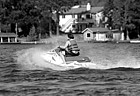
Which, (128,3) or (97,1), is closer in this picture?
(128,3)

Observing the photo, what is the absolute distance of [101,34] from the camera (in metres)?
97.8

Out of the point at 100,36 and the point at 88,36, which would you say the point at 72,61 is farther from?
the point at 88,36

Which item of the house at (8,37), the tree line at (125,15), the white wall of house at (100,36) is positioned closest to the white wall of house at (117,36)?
the tree line at (125,15)

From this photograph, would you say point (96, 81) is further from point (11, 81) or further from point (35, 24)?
point (35, 24)

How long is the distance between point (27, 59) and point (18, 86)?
12938mm

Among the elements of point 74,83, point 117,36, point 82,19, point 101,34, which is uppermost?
point 82,19

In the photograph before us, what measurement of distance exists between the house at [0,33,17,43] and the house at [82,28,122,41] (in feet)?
55.6

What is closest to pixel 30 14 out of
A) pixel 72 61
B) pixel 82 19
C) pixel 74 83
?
pixel 82 19

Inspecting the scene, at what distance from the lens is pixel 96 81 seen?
18000 millimetres

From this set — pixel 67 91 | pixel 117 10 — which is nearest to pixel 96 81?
pixel 67 91

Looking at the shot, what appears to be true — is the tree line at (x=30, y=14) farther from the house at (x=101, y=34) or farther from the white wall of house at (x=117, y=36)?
the white wall of house at (x=117, y=36)

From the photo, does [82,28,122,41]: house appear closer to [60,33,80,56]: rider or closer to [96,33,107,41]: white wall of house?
[96,33,107,41]: white wall of house

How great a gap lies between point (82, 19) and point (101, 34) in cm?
1448

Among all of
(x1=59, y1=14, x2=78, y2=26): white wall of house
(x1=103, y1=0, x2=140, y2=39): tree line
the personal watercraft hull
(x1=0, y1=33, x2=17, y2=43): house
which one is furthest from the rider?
(x1=59, y1=14, x2=78, y2=26): white wall of house
